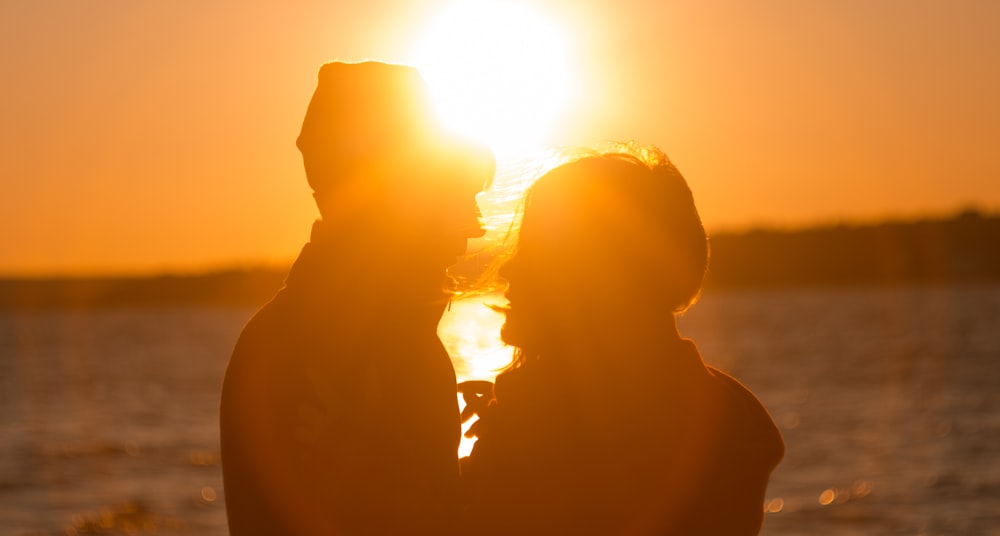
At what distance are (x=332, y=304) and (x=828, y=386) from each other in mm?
39857

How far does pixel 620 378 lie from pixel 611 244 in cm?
33

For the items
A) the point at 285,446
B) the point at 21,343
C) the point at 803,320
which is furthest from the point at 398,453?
the point at 21,343

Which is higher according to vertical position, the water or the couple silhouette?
the couple silhouette

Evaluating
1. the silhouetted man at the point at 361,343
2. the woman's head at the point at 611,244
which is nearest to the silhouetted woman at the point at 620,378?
the woman's head at the point at 611,244

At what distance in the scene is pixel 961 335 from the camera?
222ft

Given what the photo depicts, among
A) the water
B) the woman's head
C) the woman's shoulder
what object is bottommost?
the water

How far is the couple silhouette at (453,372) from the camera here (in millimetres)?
3271

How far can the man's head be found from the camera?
3.45 m

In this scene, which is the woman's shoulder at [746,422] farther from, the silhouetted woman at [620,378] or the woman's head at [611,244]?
the woman's head at [611,244]

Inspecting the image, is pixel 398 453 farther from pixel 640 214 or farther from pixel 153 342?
pixel 153 342

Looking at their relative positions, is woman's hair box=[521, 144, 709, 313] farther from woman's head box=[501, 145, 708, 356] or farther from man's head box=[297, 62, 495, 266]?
man's head box=[297, 62, 495, 266]

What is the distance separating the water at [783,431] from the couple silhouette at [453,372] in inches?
14.6

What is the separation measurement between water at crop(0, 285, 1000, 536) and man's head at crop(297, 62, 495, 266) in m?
0.42

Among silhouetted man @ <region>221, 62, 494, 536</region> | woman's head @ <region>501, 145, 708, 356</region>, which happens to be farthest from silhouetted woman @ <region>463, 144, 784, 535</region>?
silhouetted man @ <region>221, 62, 494, 536</region>
